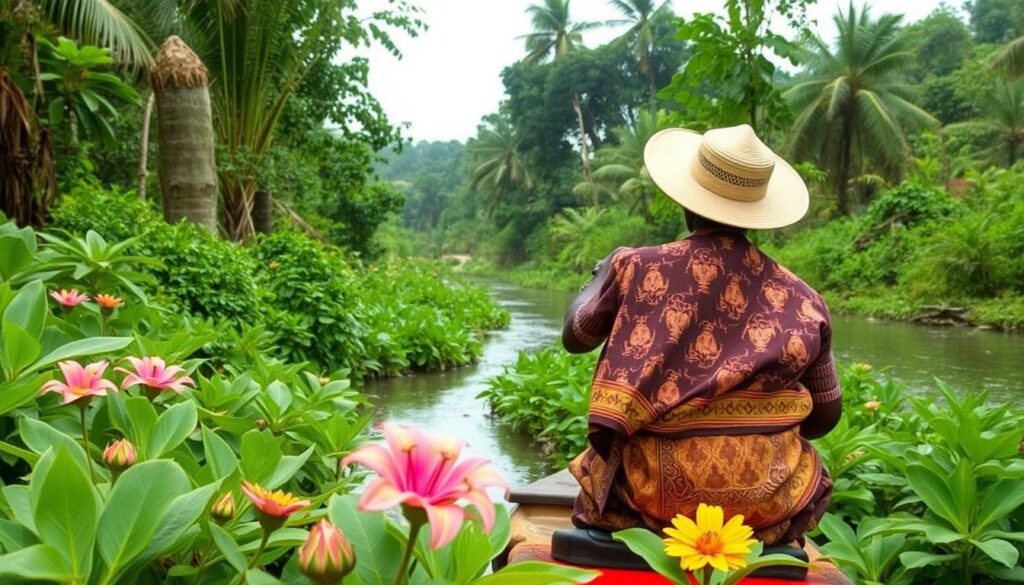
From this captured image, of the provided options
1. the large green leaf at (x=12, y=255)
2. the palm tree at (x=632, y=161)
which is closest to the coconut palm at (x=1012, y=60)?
the palm tree at (x=632, y=161)

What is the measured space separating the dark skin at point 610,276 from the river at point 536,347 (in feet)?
1.23

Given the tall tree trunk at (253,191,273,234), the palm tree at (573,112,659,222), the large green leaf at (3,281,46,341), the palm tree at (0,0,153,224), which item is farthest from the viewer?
the palm tree at (573,112,659,222)

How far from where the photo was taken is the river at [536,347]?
5.22 metres

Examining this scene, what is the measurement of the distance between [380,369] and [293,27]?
4.48 meters

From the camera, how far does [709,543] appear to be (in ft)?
4.14

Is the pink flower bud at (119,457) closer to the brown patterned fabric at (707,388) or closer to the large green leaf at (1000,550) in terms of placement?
the brown patterned fabric at (707,388)

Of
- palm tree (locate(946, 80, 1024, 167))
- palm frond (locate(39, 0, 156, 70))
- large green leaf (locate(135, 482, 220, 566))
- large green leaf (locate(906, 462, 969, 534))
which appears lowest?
large green leaf (locate(906, 462, 969, 534))

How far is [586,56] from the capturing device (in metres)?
40.0

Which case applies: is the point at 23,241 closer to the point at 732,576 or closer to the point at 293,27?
the point at 732,576

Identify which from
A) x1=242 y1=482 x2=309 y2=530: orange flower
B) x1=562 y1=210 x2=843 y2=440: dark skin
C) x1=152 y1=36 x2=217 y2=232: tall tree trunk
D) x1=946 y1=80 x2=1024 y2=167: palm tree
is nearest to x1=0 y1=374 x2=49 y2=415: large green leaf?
x1=242 y1=482 x2=309 y2=530: orange flower

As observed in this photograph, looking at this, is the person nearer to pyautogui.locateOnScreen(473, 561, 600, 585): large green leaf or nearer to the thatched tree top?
pyautogui.locateOnScreen(473, 561, 600, 585): large green leaf

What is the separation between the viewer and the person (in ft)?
6.43

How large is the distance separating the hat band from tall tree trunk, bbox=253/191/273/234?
8867 mm

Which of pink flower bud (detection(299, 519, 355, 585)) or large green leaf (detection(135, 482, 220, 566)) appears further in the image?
large green leaf (detection(135, 482, 220, 566))
